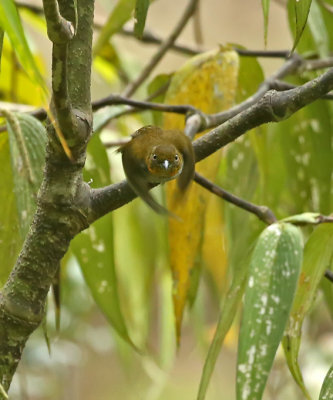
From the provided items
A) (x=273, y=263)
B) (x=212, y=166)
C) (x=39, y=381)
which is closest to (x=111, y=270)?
(x=212, y=166)

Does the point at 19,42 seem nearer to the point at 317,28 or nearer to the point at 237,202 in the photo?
the point at 237,202

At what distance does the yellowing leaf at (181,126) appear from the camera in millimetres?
792

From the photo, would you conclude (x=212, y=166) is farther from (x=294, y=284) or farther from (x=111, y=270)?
(x=294, y=284)

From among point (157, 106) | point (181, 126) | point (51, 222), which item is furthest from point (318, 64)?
point (51, 222)

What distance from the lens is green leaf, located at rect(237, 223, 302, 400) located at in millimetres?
523

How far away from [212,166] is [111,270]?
0.14m

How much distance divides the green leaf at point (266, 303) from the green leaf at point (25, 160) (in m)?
0.19

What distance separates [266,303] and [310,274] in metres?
0.10

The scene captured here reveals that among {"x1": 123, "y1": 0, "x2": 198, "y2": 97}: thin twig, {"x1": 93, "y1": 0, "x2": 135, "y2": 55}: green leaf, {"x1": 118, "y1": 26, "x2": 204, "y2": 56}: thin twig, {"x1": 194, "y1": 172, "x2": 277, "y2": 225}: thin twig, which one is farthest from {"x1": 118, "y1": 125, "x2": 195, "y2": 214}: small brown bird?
{"x1": 118, "y1": 26, "x2": 204, "y2": 56}: thin twig

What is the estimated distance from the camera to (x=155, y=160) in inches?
20.5

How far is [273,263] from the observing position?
1.89 feet

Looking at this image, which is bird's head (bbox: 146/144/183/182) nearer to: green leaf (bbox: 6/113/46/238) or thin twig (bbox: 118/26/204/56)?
green leaf (bbox: 6/113/46/238)

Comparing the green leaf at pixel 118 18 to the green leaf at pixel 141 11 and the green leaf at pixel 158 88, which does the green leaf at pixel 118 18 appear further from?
the green leaf at pixel 141 11

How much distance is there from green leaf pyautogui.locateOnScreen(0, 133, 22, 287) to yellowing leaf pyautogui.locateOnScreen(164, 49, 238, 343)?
15 centimetres
